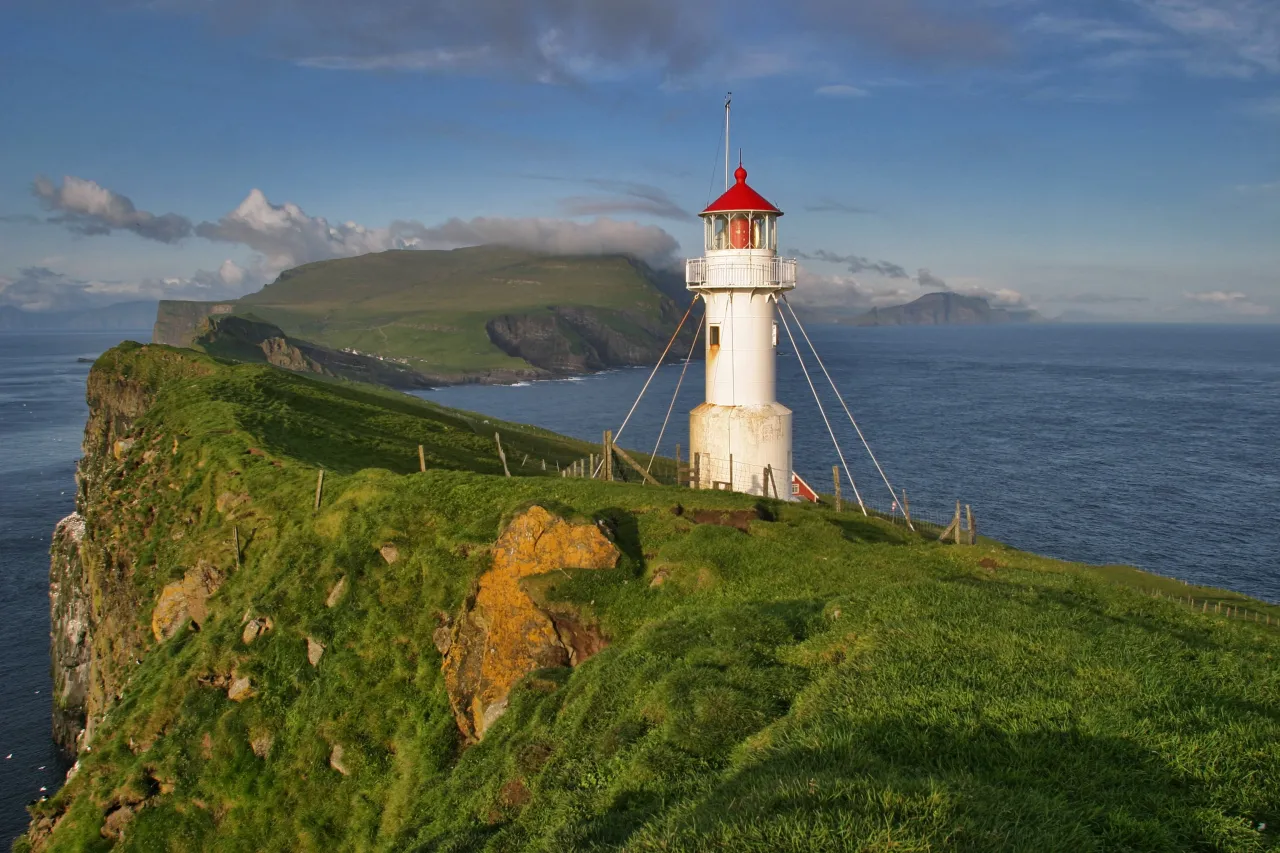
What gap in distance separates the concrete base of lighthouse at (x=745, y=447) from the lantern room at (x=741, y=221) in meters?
5.87

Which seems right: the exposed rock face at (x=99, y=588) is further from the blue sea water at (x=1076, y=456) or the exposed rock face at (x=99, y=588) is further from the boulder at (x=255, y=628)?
the blue sea water at (x=1076, y=456)

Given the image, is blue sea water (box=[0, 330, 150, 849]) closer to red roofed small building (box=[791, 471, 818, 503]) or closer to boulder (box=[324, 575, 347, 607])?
boulder (box=[324, 575, 347, 607])

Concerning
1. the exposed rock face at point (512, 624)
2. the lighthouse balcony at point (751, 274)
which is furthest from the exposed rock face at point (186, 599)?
the lighthouse balcony at point (751, 274)

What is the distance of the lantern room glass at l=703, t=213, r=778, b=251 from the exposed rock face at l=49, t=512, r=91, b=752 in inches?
1250

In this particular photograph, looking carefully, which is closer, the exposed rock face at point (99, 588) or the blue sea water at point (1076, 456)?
the exposed rock face at point (99, 588)

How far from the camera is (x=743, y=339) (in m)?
29.8

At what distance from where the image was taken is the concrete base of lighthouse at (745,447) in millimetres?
29828

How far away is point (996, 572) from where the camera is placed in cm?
1778

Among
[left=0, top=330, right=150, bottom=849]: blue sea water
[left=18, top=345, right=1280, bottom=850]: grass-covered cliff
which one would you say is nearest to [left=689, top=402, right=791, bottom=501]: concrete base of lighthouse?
[left=18, top=345, right=1280, bottom=850]: grass-covered cliff

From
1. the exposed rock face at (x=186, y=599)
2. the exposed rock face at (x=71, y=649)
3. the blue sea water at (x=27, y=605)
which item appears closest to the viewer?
the exposed rock face at (x=186, y=599)

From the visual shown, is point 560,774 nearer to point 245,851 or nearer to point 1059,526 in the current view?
point 245,851

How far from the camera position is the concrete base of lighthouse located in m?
29.8

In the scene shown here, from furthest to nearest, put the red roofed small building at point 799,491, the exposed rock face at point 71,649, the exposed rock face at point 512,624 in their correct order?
the exposed rock face at point 71,649 → the red roofed small building at point 799,491 → the exposed rock face at point 512,624

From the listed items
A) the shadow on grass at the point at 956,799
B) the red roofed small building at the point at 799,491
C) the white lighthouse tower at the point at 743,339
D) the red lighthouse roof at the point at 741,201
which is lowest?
the red roofed small building at the point at 799,491
